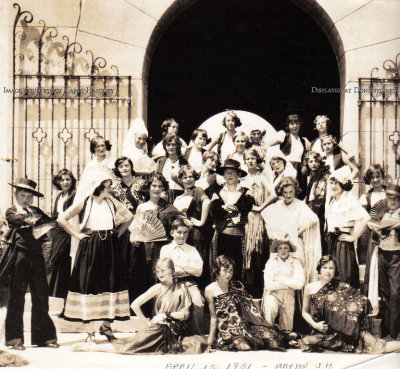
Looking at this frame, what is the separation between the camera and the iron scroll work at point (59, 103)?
29.0 feet

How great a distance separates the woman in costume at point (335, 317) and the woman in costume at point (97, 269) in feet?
5.85

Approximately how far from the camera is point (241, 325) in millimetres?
7004

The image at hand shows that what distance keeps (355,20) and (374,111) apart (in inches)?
42.9

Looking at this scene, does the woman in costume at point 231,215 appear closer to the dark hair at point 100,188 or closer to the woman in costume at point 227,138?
the woman in costume at point 227,138

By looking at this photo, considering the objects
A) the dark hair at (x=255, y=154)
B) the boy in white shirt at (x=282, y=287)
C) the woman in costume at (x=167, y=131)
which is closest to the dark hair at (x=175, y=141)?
the woman in costume at (x=167, y=131)

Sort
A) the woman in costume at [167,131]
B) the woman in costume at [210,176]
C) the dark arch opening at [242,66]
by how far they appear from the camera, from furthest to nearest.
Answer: the dark arch opening at [242,66] → the woman in costume at [167,131] → the woman in costume at [210,176]

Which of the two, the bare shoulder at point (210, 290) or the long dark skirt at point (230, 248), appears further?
the long dark skirt at point (230, 248)

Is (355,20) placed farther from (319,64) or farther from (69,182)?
(69,182)

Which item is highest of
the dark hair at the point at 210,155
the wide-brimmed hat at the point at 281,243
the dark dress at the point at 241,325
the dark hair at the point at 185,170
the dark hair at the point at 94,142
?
the dark hair at the point at 94,142

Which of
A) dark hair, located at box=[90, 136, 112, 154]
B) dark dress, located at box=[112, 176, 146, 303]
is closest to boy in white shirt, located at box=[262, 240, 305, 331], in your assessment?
dark dress, located at box=[112, 176, 146, 303]

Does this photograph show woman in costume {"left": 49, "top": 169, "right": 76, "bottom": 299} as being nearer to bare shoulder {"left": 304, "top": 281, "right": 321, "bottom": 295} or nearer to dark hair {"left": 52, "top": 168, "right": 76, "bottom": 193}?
dark hair {"left": 52, "top": 168, "right": 76, "bottom": 193}

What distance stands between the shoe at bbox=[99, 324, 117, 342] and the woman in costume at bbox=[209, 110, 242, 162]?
238cm

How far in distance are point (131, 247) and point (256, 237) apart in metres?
1.29

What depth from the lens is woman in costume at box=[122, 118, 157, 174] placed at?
828cm
